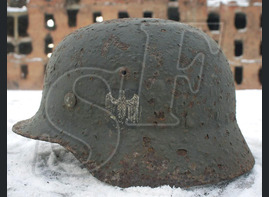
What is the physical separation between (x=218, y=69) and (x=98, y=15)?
880 cm

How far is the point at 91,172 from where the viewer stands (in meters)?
1.76

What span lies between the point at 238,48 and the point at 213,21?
149cm

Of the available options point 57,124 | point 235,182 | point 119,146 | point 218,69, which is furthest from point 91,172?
point 218,69

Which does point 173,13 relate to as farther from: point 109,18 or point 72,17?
point 72,17

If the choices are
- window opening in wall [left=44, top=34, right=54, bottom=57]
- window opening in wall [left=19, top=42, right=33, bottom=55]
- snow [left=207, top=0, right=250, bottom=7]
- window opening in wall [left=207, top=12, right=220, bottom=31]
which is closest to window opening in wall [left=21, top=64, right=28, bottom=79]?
window opening in wall [left=19, top=42, right=33, bottom=55]

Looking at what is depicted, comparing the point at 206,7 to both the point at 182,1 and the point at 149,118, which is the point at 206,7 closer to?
the point at 182,1

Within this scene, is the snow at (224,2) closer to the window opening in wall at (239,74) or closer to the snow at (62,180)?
the window opening in wall at (239,74)

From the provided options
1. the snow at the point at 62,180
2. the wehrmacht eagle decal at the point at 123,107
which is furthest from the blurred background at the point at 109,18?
the wehrmacht eagle decal at the point at 123,107

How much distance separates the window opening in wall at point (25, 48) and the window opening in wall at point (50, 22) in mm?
985

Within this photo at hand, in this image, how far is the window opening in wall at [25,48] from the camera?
10.4 metres

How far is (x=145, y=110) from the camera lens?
5.87 ft

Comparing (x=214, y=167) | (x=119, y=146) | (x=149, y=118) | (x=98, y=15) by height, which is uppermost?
(x=98, y=15)

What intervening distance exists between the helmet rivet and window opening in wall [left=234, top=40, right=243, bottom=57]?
983cm

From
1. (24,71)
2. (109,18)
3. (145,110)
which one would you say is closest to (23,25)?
(24,71)
